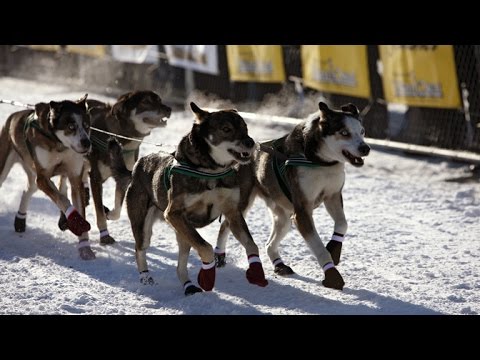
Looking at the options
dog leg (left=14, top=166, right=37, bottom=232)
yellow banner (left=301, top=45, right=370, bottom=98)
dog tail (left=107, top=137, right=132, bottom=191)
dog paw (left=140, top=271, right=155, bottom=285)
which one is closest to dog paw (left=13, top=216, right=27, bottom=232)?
dog leg (left=14, top=166, right=37, bottom=232)

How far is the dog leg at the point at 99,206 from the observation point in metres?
6.90

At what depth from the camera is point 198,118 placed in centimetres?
529

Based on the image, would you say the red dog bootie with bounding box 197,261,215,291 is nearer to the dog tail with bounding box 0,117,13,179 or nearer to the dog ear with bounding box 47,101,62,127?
the dog ear with bounding box 47,101,62,127

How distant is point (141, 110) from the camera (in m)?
7.00

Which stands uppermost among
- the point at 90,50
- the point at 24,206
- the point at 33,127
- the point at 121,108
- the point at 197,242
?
the point at 90,50

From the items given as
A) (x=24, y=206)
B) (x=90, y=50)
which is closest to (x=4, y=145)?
(x=24, y=206)

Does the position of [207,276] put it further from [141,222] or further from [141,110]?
[141,110]

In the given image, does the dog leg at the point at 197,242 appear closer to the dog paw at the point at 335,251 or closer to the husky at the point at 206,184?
the husky at the point at 206,184

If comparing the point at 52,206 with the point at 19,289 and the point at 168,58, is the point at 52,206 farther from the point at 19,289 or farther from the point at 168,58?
the point at 168,58

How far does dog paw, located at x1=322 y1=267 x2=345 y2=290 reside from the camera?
5.47m

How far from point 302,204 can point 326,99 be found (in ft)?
19.5

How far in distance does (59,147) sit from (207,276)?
189cm

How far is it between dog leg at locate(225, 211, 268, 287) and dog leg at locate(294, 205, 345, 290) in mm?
398
